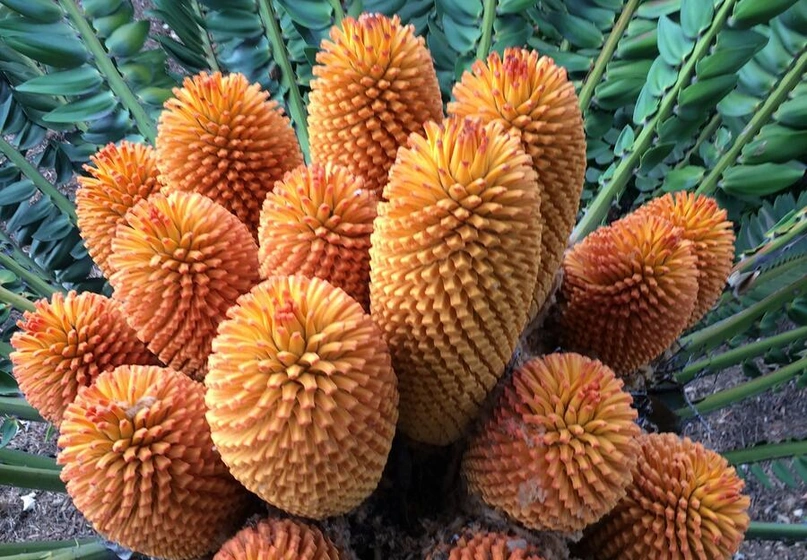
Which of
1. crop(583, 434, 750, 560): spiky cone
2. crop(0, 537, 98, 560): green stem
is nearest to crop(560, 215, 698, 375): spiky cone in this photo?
crop(583, 434, 750, 560): spiky cone

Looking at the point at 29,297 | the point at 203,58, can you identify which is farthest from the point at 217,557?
the point at 203,58

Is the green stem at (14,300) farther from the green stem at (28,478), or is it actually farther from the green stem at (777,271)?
the green stem at (777,271)

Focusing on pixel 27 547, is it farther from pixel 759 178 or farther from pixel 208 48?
pixel 759 178

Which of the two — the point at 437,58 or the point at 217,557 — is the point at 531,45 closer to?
the point at 437,58

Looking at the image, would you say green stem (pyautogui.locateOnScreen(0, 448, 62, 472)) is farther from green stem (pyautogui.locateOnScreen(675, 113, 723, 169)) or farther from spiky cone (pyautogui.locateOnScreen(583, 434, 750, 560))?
green stem (pyautogui.locateOnScreen(675, 113, 723, 169))

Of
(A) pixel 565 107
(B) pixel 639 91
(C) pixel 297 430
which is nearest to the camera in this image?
(C) pixel 297 430

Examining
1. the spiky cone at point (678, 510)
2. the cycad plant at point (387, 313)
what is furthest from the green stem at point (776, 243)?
the spiky cone at point (678, 510)

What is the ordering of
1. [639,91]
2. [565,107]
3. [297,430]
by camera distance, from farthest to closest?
1. [639,91]
2. [565,107]
3. [297,430]
